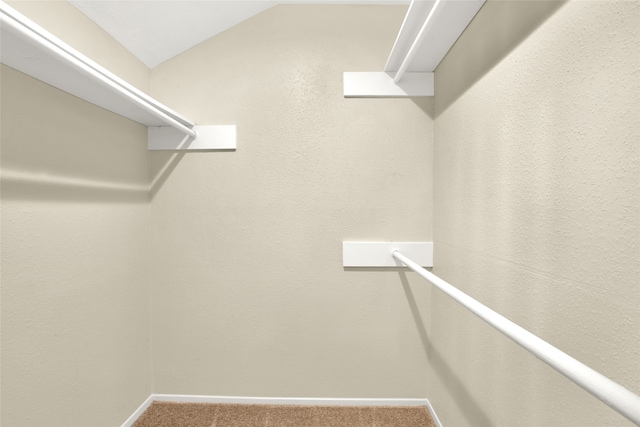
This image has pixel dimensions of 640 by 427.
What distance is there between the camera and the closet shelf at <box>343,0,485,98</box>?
0.96 meters

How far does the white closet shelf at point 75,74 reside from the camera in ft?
2.12

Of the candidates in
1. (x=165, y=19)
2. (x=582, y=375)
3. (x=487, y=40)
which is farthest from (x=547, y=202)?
(x=165, y=19)

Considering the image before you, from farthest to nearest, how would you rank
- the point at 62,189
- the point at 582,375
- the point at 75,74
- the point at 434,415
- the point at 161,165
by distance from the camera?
the point at 161,165, the point at 434,415, the point at 62,189, the point at 75,74, the point at 582,375

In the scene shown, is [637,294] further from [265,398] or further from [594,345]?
[265,398]

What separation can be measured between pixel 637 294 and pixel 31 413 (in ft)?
4.87

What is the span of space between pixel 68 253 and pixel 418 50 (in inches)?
58.7

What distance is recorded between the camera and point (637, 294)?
1.59 feet

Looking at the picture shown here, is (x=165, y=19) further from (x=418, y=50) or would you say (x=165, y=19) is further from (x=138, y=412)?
(x=138, y=412)

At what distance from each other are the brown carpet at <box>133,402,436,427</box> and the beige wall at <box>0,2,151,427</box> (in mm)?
147

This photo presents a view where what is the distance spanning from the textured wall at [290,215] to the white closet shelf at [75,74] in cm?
7

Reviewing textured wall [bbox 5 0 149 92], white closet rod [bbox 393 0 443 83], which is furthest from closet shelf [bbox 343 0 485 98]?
textured wall [bbox 5 0 149 92]

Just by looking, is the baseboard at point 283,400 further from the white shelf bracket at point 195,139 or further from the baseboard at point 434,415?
the white shelf bracket at point 195,139

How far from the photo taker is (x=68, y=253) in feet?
3.35

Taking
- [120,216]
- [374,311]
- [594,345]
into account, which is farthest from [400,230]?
[120,216]
